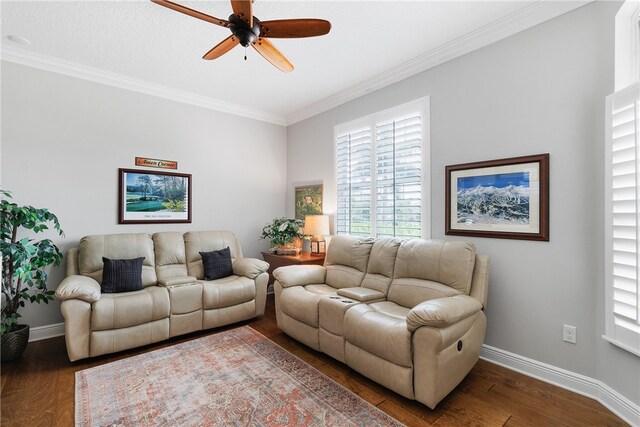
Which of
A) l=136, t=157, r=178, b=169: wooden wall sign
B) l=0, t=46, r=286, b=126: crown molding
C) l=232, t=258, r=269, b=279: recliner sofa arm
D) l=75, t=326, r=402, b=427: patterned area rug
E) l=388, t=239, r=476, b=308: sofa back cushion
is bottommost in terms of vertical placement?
l=75, t=326, r=402, b=427: patterned area rug

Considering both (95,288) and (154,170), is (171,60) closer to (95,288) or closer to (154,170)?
(154,170)

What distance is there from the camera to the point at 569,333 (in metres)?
2.26

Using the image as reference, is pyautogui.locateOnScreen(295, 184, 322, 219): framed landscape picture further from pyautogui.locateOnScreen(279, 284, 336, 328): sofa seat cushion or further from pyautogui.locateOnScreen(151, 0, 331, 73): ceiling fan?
pyautogui.locateOnScreen(151, 0, 331, 73): ceiling fan

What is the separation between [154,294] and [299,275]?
148 centimetres

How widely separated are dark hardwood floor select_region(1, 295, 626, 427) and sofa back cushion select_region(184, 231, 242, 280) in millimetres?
1265

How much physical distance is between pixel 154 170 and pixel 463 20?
381 cm

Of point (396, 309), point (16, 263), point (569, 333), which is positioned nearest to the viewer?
point (569, 333)

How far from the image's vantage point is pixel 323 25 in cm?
192

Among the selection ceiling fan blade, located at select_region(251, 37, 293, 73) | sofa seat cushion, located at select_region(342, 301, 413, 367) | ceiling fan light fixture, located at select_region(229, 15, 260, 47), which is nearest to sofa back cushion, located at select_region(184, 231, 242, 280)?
sofa seat cushion, located at select_region(342, 301, 413, 367)

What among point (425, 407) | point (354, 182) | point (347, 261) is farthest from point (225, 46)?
point (425, 407)

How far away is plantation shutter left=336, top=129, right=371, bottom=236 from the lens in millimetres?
3820

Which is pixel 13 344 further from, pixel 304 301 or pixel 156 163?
pixel 304 301

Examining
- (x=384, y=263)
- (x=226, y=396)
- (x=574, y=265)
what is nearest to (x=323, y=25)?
(x=384, y=263)

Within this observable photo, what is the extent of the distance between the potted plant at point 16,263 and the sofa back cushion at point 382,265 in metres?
3.11
